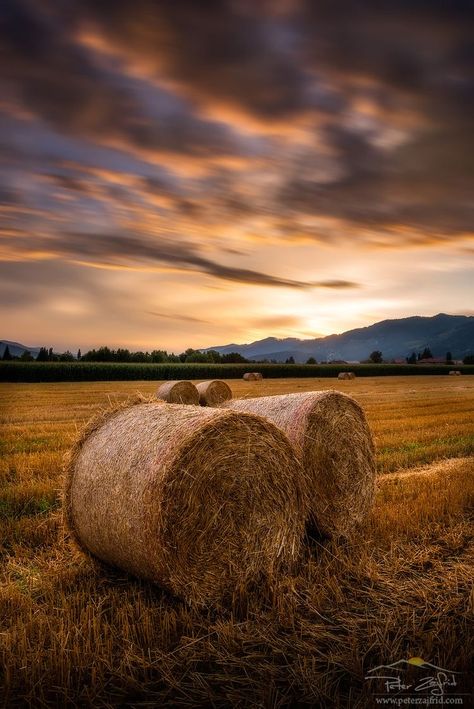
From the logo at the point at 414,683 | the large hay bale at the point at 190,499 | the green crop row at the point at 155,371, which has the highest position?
the green crop row at the point at 155,371

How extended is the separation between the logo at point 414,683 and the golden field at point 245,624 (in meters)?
0.07

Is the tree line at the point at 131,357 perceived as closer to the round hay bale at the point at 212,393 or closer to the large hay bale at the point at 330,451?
the round hay bale at the point at 212,393

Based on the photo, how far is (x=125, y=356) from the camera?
61.2 meters

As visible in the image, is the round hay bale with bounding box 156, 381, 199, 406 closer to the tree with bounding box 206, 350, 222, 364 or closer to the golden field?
the golden field

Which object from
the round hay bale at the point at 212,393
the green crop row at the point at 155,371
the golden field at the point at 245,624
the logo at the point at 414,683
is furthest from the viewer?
the green crop row at the point at 155,371

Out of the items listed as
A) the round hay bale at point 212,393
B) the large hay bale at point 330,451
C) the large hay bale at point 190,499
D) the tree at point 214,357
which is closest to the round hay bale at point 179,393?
the round hay bale at point 212,393

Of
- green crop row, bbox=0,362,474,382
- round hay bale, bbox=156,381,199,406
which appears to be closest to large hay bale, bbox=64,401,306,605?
round hay bale, bbox=156,381,199,406

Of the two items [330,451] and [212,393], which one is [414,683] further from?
[212,393]

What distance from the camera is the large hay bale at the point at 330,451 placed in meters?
6.88

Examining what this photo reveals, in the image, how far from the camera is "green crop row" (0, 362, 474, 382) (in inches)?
1794

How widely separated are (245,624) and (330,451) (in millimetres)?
2965

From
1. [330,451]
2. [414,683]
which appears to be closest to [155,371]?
[330,451]

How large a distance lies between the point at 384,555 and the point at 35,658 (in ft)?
11.3

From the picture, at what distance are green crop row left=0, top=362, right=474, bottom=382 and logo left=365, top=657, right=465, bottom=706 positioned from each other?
1736 inches
